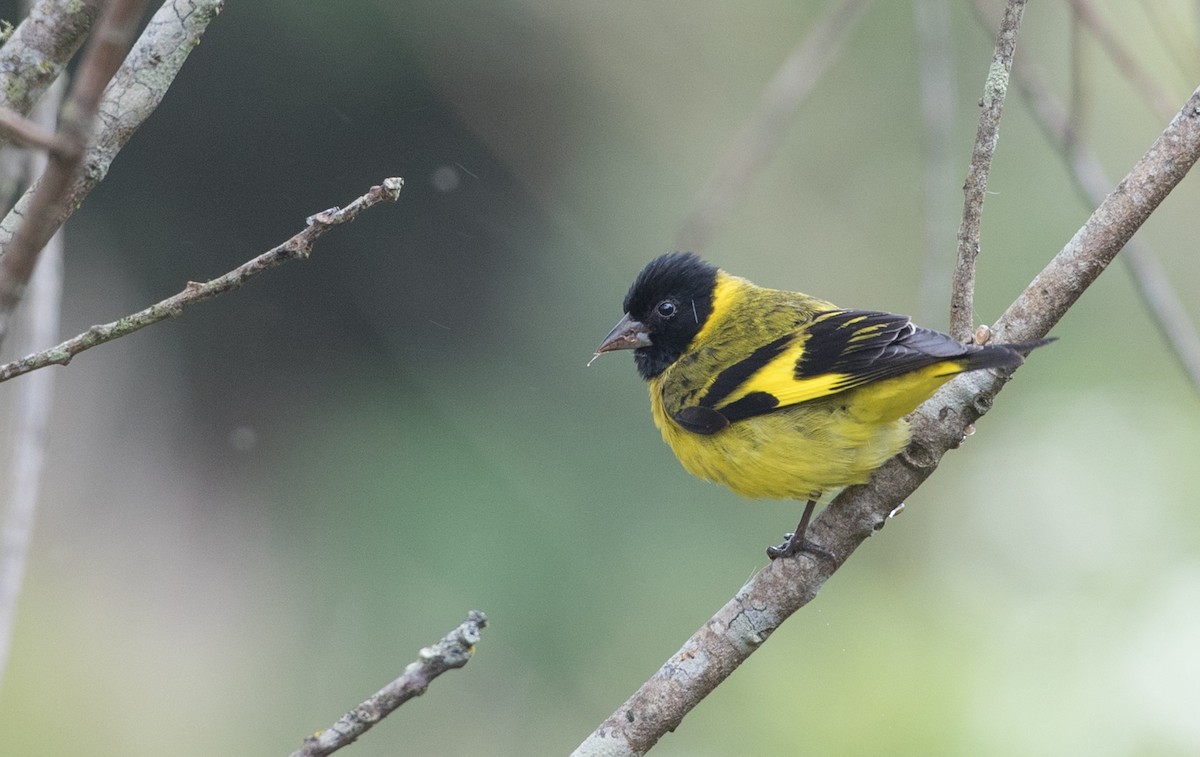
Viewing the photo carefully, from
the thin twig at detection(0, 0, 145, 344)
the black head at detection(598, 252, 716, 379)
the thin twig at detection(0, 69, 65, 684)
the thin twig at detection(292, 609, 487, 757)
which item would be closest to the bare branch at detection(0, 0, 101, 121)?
the thin twig at detection(0, 69, 65, 684)

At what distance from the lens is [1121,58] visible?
2.68 metres

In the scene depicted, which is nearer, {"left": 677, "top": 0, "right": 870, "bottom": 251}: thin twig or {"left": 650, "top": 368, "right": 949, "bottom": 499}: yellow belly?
{"left": 650, "top": 368, "right": 949, "bottom": 499}: yellow belly

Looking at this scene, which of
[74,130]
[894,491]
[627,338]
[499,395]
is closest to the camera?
[74,130]

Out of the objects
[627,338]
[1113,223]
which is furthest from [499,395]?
[1113,223]

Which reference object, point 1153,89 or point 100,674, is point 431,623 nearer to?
point 100,674

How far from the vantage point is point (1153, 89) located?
274cm

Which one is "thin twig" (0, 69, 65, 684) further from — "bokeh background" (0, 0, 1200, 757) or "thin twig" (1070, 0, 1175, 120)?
"bokeh background" (0, 0, 1200, 757)

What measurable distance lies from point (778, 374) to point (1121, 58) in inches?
Result: 43.9

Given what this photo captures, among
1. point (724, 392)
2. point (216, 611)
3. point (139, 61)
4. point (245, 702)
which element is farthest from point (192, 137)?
point (139, 61)

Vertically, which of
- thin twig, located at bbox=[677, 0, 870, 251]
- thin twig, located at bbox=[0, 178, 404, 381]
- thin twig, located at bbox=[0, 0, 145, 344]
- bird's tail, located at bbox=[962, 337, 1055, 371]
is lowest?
bird's tail, located at bbox=[962, 337, 1055, 371]

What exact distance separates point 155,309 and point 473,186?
6.65m

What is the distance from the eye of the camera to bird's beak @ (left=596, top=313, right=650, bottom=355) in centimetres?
379

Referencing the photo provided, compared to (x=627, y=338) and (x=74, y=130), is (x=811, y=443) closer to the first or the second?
(x=627, y=338)

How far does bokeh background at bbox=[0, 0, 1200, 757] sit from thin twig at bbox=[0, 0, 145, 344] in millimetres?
6290
